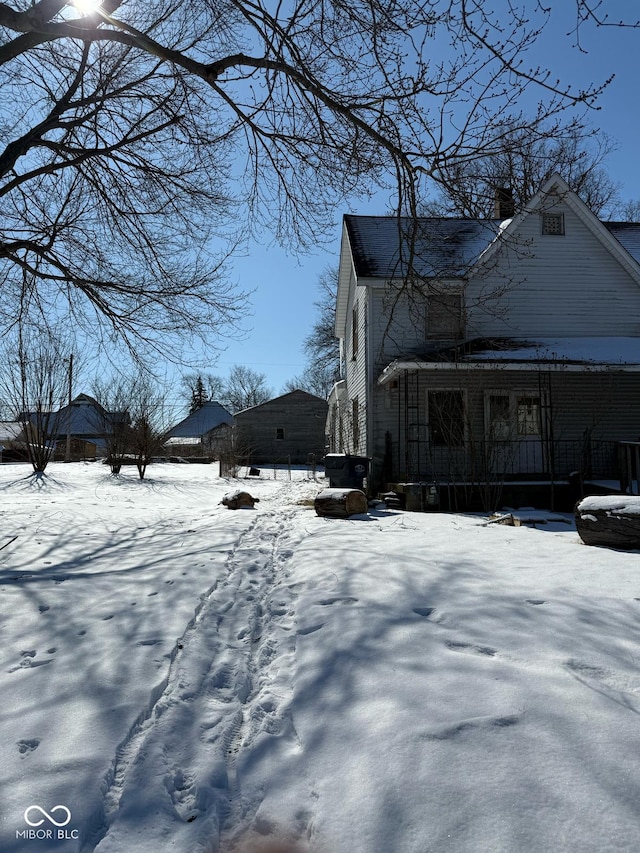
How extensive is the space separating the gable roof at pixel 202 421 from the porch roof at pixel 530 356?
4400 cm

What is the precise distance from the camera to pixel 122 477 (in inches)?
783

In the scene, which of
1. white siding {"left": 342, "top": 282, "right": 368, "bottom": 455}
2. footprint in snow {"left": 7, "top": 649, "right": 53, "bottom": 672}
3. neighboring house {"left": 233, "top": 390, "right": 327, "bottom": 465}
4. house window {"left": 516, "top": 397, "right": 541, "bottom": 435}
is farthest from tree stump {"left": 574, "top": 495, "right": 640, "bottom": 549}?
neighboring house {"left": 233, "top": 390, "right": 327, "bottom": 465}

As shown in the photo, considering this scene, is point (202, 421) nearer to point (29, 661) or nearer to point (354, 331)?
point (354, 331)

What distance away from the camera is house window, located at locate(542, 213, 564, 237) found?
50.4 ft

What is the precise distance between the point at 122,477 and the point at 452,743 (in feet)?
62.7

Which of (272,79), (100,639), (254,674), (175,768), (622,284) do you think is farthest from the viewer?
(622,284)

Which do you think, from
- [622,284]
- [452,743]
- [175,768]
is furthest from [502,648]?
[622,284]

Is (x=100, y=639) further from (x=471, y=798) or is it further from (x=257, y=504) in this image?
(x=257, y=504)

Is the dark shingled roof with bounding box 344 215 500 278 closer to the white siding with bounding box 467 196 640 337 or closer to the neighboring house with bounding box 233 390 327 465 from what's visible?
the white siding with bounding box 467 196 640 337

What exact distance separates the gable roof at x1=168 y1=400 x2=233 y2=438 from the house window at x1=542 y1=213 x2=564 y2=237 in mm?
43566

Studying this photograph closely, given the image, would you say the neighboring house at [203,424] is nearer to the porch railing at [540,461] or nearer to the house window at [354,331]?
the house window at [354,331]

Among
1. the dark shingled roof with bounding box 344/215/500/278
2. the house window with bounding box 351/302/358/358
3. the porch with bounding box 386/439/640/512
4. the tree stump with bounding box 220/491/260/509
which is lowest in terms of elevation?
the tree stump with bounding box 220/491/260/509

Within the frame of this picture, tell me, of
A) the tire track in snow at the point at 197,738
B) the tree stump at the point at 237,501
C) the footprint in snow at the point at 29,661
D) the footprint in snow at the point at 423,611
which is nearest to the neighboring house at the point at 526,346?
the tree stump at the point at 237,501

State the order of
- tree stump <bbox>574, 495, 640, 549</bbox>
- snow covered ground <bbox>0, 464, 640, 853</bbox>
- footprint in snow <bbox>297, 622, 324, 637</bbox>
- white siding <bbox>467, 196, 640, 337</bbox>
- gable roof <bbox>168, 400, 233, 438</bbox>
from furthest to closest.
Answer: gable roof <bbox>168, 400, 233, 438</bbox> < white siding <bbox>467, 196, 640, 337</bbox> < tree stump <bbox>574, 495, 640, 549</bbox> < footprint in snow <bbox>297, 622, 324, 637</bbox> < snow covered ground <bbox>0, 464, 640, 853</bbox>
